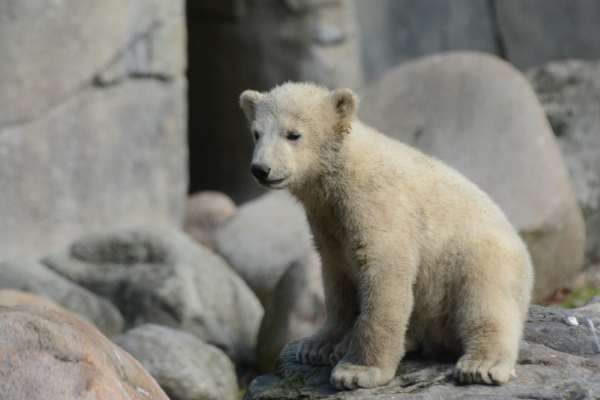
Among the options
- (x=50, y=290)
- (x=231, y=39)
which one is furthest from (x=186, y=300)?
(x=231, y=39)

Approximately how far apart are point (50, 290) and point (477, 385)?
5548mm

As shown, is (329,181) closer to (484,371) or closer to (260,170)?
(260,170)

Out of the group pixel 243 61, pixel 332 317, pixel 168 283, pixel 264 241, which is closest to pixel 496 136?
pixel 264 241

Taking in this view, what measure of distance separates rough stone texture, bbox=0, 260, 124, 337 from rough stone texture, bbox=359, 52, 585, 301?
340cm

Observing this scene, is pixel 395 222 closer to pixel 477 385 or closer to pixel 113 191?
pixel 477 385

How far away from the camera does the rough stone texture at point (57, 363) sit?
4906 millimetres

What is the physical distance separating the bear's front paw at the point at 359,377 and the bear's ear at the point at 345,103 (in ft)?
3.92

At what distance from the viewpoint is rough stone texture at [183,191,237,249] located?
13.1 meters

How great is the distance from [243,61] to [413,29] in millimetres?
2412

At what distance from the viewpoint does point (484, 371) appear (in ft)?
16.9

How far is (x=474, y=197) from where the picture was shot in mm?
5719

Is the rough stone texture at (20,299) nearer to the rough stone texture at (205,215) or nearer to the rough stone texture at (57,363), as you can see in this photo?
the rough stone texture at (57,363)

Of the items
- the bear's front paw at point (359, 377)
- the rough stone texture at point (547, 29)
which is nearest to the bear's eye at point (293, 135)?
the bear's front paw at point (359, 377)

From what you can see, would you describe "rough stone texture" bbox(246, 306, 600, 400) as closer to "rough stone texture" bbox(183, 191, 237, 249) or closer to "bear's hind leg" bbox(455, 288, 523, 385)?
"bear's hind leg" bbox(455, 288, 523, 385)
